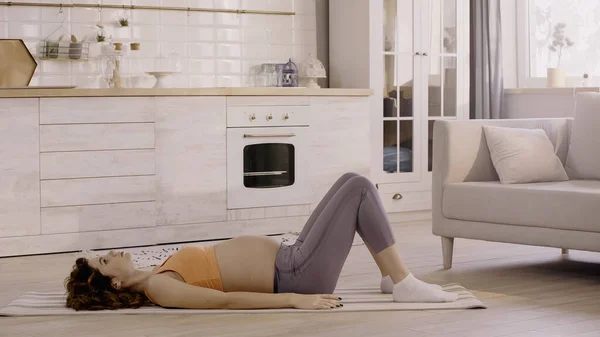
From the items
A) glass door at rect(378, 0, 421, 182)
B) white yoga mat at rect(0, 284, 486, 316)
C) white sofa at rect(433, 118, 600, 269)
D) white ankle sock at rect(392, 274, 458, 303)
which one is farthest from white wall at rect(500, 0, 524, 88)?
white ankle sock at rect(392, 274, 458, 303)

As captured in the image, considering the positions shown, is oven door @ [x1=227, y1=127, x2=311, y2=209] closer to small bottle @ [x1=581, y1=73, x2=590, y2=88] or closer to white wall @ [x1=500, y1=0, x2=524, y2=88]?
small bottle @ [x1=581, y1=73, x2=590, y2=88]

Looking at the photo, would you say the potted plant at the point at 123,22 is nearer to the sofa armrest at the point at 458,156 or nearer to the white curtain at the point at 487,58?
the sofa armrest at the point at 458,156

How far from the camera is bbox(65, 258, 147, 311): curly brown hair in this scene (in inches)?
133

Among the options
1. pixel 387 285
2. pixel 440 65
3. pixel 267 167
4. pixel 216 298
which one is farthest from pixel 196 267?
pixel 440 65

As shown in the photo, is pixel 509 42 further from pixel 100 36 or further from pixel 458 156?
pixel 100 36

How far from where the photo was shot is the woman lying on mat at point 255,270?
11.1 ft

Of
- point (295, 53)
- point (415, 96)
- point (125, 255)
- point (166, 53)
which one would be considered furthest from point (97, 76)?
point (125, 255)

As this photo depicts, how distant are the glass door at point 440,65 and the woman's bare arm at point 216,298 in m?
3.66

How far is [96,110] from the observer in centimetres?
525

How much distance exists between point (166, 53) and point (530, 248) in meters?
2.70

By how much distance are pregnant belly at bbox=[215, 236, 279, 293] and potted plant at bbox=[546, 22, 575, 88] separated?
3.92 metres

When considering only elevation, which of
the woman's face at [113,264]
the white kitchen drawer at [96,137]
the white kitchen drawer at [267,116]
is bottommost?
the woman's face at [113,264]

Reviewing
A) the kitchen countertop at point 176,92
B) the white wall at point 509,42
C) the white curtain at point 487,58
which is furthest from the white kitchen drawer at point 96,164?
the white wall at point 509,42

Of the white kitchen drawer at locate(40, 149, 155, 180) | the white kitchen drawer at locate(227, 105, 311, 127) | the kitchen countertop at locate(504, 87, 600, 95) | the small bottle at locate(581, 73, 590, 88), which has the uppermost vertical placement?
the small bottle at locate(581, 73, 590, 88)
